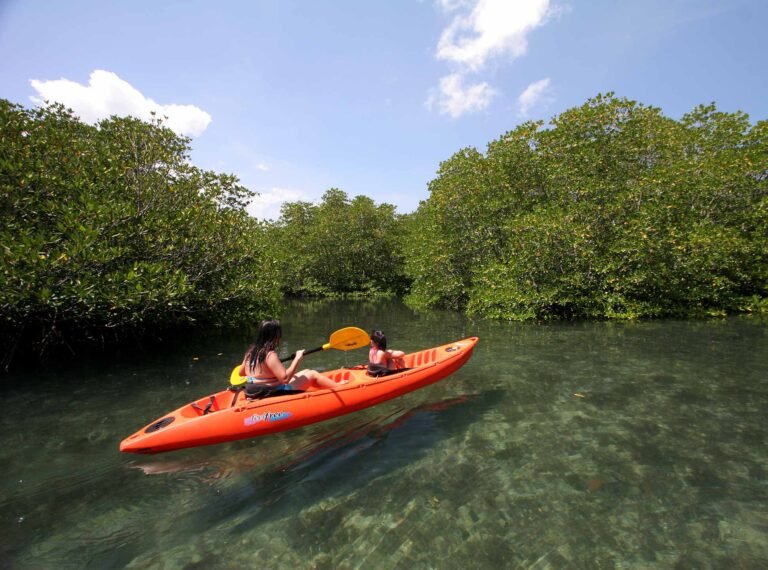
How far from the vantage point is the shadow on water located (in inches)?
163

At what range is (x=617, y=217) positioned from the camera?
15461 millimetres

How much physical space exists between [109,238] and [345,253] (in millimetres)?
26572

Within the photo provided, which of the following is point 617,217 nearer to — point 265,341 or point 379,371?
point 379,371

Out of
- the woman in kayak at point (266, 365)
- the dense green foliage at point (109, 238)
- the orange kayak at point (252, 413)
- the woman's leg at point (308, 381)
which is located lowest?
the orange kayak at point (252, 413)

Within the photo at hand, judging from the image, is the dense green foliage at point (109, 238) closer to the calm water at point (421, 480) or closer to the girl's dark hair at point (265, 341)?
the calm water at point (421, 480)

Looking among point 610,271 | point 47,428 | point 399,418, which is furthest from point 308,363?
point 610,271

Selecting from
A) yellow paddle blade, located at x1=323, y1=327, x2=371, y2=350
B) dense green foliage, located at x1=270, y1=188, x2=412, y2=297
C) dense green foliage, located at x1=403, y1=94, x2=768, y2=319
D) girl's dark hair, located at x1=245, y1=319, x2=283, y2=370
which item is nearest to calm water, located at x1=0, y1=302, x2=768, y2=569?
girl's dark hair, located at x1=245, y1=319, x2=283, y2=370

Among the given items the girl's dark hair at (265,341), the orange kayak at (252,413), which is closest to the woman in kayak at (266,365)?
the girl's dark hair at (265,341)

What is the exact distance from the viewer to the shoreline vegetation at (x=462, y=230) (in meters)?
7.72

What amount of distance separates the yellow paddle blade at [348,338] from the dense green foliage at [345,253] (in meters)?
25.4

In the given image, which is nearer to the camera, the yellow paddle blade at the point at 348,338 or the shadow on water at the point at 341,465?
the shadow on water at the point at 341,465

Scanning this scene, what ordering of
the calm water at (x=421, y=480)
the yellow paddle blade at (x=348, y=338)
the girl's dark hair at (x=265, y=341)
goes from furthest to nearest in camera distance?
the yellow paddle blade at (x=348, y=338)
the girl's dark hair at (x=265, y=341)
the calm water at (x=421, y=480)

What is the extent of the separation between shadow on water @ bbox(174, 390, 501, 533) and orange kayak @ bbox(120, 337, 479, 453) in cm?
42

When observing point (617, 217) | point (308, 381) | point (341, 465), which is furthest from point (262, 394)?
point (617, 217)
